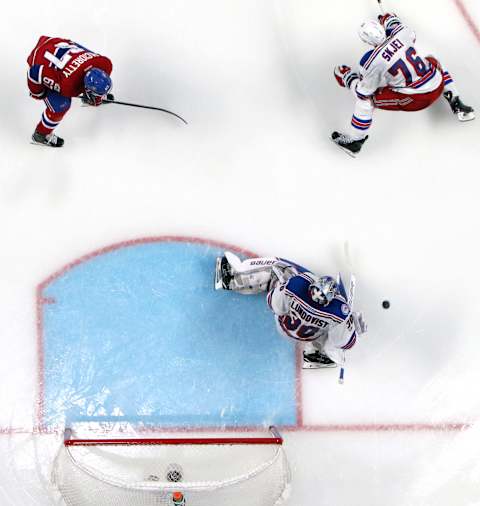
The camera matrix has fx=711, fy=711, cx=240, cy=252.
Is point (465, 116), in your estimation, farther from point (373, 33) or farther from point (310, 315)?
point (310, 315)

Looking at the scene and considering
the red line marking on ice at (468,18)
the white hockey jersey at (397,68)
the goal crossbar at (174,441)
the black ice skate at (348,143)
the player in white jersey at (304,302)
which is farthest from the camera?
the red line marking on ice at (468,18)

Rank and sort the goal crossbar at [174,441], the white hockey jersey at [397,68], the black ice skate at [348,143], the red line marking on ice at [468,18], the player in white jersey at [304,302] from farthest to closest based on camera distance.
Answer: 1. the red line marking on ice at [468,18]
2. the black ice skate at [348,143]
3. the white hockey jersey at [397,68]
4. the goal crossbar at [174,441]
5. the player in white jersey at [304,302]

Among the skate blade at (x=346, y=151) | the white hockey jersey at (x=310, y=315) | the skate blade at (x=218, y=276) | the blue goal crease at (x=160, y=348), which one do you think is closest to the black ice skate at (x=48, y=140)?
the blue goal crease at (x=160, y=348)

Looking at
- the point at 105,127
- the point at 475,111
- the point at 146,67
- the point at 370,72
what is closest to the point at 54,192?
the point at 105,127

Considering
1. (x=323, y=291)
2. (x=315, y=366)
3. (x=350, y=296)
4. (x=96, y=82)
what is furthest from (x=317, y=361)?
(x=96, y=82)

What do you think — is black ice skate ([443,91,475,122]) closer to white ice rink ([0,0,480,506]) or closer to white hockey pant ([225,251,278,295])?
white ice rink ([0,0,480,506])

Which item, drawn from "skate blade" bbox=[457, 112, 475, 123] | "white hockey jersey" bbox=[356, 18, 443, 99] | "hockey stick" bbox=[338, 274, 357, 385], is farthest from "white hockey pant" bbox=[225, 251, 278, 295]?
"skate blade" bbox=[457, 112, 475, 123]

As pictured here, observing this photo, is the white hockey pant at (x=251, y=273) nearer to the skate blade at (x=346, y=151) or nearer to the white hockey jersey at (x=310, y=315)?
the white hockey jersey at (x=310, y=315)

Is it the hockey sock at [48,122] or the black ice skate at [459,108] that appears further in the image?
the black ice skate at [459,108]
